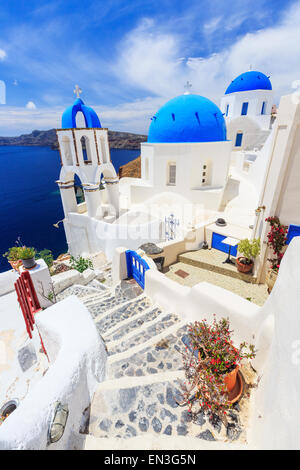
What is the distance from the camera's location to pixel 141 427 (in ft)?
10.4

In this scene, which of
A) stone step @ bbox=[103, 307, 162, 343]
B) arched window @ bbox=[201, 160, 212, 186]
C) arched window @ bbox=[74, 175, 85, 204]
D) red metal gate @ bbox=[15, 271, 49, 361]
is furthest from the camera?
arched window @ bbox=[74, 175, 85, 204]

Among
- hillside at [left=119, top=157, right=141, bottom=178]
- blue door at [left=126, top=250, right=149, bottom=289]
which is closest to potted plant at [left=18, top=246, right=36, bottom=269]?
blue door at [left=126, top=250, right=149, bottom=289]

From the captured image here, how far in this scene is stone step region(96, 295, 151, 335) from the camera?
6.12m

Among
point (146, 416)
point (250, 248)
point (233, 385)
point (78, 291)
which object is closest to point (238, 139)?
point (250, 248)

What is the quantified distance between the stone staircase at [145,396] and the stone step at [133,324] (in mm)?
27

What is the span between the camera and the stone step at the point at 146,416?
123 inches

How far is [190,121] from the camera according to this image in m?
15.5

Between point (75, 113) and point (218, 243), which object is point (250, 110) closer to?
point (75, 113)

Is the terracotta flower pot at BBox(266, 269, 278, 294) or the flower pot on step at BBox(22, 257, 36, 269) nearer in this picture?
the flower pot on step at BBox(22, 257, 36, 269)

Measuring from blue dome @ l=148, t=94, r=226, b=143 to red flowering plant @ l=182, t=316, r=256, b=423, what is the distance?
48.8ft

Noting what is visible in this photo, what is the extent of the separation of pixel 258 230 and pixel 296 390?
8097mm

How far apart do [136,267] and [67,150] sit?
12.1 metres

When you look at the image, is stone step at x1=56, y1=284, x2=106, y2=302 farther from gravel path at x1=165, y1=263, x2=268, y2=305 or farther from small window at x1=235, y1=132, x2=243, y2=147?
small window at x1=235, y1=132, x2=243, y2=147

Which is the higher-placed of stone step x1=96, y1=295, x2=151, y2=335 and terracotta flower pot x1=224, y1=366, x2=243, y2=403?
terracotta flower pot x1=224, y1=366, x2=243, y2=403
